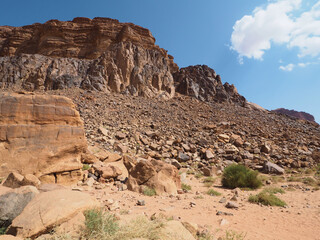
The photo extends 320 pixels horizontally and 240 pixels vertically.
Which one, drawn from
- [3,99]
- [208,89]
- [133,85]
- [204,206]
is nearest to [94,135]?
[3,99]

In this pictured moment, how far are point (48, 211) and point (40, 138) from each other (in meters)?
4.49

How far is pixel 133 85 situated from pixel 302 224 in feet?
92.2

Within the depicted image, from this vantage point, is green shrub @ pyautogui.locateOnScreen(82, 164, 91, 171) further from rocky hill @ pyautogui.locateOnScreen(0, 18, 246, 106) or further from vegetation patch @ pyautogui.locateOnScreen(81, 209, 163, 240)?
rocky hill @ pyautogui.locateOnScreen(0, 18, 246, 106)

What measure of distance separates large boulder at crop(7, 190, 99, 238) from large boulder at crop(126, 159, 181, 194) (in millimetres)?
3383

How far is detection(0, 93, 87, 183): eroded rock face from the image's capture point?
5977 millimetres

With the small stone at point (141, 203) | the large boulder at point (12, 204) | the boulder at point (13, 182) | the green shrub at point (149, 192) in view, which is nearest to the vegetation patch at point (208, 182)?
the green shrub at point (149, 192)

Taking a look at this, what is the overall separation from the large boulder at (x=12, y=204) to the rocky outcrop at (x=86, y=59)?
25.5m

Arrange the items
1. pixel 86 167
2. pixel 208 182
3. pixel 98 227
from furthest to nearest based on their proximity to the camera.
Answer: pixel 208 182 → pixel 86 167 → pixel 98 227

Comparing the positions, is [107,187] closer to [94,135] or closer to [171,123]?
[94,135]

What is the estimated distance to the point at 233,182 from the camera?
8602 millimetres

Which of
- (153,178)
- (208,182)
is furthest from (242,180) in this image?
(153,178)

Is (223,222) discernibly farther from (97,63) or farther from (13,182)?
(97,63)

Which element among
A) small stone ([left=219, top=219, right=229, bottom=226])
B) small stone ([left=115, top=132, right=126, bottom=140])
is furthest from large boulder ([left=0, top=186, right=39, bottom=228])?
small stone ([left=115, top=132, right=126, bottom=140])

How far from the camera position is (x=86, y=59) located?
115 feet
